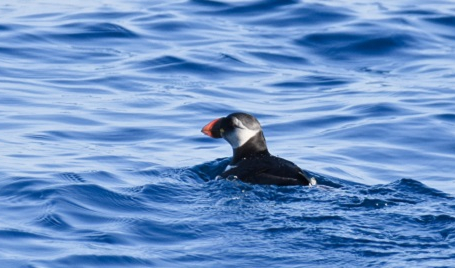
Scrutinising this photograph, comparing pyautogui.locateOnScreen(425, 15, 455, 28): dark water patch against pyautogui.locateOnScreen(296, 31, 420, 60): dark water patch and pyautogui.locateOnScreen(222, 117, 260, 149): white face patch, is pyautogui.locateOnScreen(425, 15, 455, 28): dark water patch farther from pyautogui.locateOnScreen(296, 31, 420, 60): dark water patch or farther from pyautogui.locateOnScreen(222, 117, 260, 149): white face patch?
pyautogui.locateOnScreen(222, 117, 260, 149): white face patch

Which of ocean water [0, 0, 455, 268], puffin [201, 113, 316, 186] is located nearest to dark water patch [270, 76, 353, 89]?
ocean water [0, 0, 455, 268]

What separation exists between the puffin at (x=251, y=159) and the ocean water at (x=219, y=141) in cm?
15

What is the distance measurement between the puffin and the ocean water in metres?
0.15

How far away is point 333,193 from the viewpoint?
8.41 metres

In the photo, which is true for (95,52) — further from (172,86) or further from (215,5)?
(215,5)

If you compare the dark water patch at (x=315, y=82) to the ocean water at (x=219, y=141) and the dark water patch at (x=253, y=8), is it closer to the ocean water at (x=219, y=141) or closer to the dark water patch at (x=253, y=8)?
the ocean water at (x=219, y=141)

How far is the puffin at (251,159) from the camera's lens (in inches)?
339

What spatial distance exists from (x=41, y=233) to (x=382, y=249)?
226 cm

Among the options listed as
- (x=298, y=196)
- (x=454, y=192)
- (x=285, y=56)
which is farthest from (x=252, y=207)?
(x=285, y=56)

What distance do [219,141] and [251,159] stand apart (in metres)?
2.19

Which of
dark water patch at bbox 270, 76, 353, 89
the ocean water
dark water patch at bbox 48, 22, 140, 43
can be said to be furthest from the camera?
dark water patch at bbox 48, 22, 140, 43

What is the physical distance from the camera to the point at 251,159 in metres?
9.29

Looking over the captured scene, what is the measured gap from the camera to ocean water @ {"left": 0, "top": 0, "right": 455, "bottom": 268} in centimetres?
725

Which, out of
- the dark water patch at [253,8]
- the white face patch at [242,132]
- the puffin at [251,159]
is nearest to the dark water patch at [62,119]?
the puffin at [251,159]
